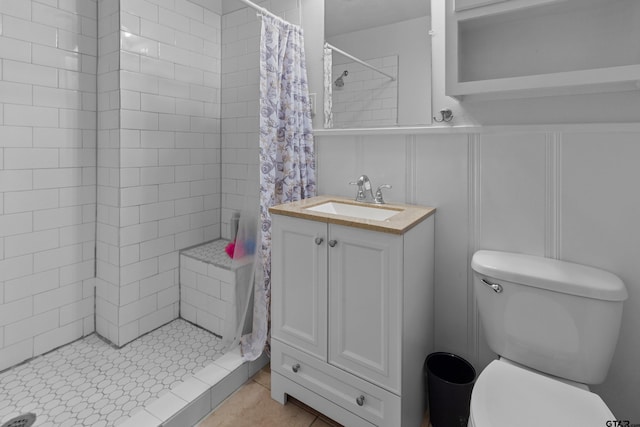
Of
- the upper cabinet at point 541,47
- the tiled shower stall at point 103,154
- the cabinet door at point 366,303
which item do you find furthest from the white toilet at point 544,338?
the tiled shower stall at point 103,154

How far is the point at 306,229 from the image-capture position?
1507 mm

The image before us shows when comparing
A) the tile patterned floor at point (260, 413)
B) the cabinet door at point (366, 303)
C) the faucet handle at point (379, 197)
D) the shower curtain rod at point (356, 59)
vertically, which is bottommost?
the tile patterned floor at point (260, 413)

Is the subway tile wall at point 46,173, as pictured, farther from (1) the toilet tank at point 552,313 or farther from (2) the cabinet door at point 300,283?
(1) the toilet tank at point 552,313

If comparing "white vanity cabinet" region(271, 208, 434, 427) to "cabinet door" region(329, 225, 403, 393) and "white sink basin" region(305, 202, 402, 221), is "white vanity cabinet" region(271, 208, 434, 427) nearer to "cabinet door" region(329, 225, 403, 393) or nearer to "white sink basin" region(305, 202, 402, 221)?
"cabinet door" region(329, 225, 403, 393)

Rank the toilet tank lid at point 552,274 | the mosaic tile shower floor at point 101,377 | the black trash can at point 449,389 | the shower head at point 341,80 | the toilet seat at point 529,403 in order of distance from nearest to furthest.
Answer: the toilet seat at point 529,403 → the toilet tank lid at point 552,274 → the black trash can at point 449,389 → the mosaic tile shower floor at point 101,377 → the shower head at point 341,80

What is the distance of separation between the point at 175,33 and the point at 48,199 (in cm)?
130

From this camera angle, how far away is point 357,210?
1.77 metres

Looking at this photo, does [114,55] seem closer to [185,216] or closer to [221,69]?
[221,69]

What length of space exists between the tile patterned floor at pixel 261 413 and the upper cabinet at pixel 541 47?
5.02 ft

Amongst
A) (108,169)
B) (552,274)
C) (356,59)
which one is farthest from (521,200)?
(108,169)

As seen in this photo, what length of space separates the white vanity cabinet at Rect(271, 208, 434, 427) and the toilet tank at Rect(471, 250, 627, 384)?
11.8 inches

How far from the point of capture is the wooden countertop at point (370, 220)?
129 cm

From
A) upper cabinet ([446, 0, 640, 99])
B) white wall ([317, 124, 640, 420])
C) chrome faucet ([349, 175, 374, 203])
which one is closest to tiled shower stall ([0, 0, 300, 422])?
chrome faucet ([349, 175, 374, 203])

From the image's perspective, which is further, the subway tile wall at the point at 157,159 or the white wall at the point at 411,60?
the subway tile wall at the point at 157,159
